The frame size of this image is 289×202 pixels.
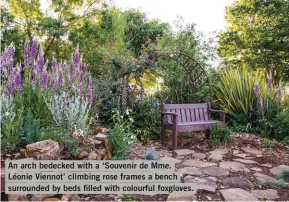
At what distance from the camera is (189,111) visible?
Answer: 562cm

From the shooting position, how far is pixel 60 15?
42.6 ft

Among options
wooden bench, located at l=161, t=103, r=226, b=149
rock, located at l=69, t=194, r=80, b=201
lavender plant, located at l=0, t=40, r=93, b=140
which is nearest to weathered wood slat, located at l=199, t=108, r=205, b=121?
wooden bench, located at l=161, t=103, r=226, b=149

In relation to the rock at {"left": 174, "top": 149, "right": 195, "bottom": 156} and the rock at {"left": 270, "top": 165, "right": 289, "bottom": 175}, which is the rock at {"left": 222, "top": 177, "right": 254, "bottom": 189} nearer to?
the rock at {"left": 270, "top": 165, "right": 289, "bottom": 175}

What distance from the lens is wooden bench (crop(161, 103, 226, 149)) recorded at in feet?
16.2

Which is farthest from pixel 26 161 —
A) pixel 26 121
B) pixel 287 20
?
pixel 287 20

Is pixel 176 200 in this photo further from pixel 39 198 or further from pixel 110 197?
pixel 39 198

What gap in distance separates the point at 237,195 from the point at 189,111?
2.81 metres

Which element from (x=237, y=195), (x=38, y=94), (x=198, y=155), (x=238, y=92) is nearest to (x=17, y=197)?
(x=38, y=94)

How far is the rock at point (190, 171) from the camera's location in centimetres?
355

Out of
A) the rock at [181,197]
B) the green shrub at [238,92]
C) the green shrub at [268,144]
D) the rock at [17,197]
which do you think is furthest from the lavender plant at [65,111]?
the green shrub at [238,92]

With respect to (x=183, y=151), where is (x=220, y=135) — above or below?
above

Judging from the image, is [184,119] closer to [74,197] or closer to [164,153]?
[164,153]

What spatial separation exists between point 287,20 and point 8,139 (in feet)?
34.6

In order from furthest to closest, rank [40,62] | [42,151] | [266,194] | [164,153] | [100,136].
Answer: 1. [164,153]
2. [100,136]
3. [40,62]
4. [266,194]
5. [42,151]
